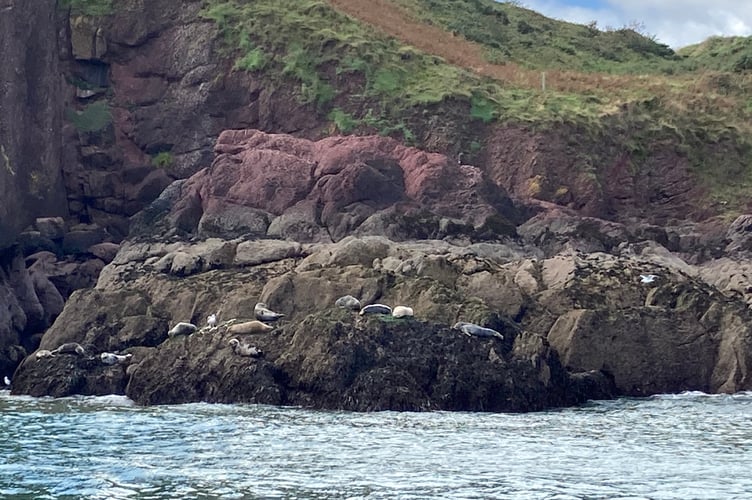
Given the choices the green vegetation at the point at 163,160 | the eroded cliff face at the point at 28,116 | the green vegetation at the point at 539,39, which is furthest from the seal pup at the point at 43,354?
the green vegetation at the point at 539,39

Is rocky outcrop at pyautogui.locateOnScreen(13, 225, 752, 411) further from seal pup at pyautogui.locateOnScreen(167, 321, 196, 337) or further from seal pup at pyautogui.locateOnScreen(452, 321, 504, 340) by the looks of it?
seal pup at pyautogui.locateOnScreen(167, 321, 196, 337)

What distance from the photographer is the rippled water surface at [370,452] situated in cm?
1681

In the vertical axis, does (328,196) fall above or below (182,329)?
above

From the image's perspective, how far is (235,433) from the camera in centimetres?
2145

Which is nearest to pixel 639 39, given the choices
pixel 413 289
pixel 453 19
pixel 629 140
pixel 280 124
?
pixel 453 19

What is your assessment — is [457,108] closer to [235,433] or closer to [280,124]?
[280,124]

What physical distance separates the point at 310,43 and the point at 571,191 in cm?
1189

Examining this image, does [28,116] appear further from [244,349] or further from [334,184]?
[244,349]

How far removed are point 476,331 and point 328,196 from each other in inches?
404

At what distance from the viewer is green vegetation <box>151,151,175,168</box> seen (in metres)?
43.8

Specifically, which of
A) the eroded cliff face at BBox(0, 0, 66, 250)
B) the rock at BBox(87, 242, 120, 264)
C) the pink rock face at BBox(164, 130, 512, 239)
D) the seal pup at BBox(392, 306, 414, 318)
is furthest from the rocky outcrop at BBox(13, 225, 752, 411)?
the eroded cliff face at BBox(0, 0, 66, 250)

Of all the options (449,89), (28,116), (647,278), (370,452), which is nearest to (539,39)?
(449,89)

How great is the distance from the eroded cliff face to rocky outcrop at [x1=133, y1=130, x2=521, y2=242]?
17.7ft

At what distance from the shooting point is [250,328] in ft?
88.7
